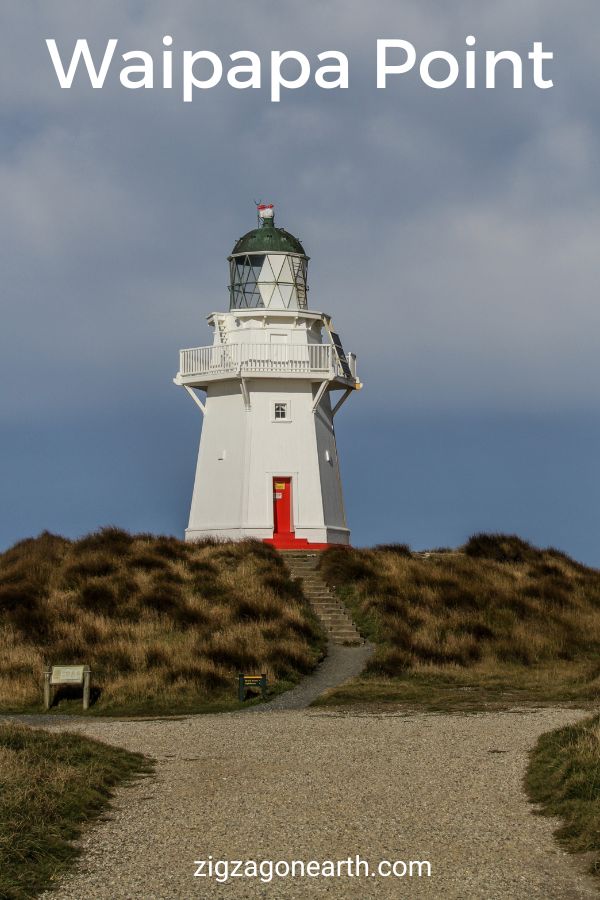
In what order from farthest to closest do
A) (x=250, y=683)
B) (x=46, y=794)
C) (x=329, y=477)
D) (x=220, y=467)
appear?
(x=329, y=477), (x=220, y=467), (x=250, y=683), (x=46, y=794)

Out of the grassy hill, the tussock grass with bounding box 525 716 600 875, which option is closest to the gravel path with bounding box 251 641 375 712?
the grassy hill

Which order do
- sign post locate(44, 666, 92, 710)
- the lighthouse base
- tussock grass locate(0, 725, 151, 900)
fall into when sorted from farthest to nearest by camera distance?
the lighthouse base < sign post locate(44, 666, 92, 710) < tussock grass locate(0, 725, 151, 900)

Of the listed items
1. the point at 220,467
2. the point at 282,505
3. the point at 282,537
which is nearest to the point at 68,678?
the point at 282,537

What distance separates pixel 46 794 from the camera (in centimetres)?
972

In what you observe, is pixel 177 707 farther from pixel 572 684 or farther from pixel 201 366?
pixel 201 366

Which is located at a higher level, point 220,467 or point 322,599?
point 220,467

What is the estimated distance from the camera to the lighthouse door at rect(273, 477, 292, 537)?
3484 cm

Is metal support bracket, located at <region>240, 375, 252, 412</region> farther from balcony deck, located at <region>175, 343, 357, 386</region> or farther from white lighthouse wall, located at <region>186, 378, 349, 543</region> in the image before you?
balcony deck, located at <region>175, 343, 357, 386</region>

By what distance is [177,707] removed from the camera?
1906 cm

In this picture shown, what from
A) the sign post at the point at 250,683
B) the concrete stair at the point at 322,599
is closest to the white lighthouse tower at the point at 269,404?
the concrete stair at the point at 322,599

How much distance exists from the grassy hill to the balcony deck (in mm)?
6028

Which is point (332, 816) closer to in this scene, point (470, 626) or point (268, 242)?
point (470, 626)

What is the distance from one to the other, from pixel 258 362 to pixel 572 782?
2596 centimetres

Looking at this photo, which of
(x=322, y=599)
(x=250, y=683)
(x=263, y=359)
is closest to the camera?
(x=250, y=683)
